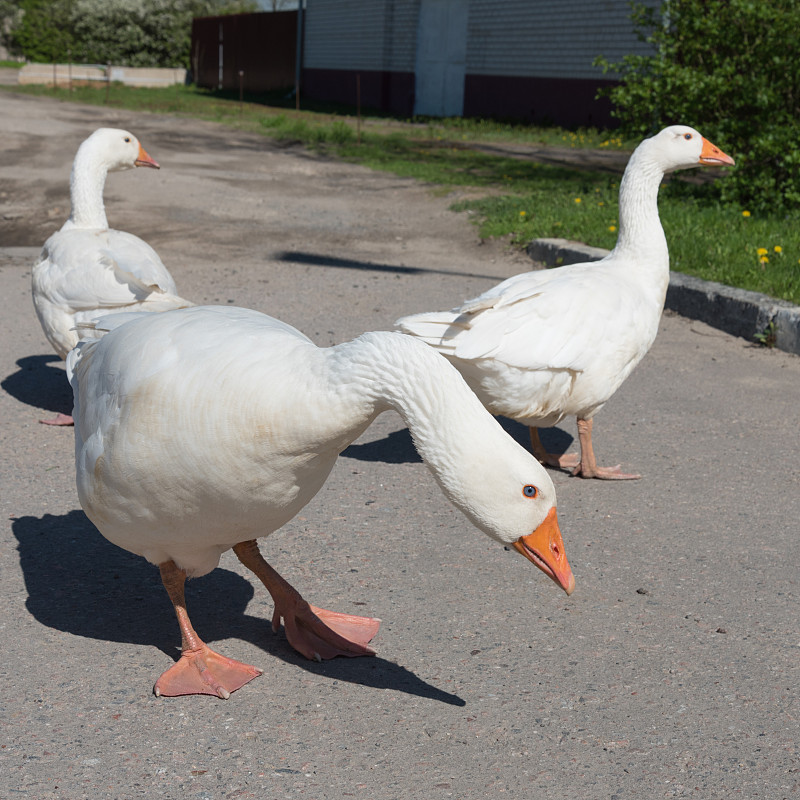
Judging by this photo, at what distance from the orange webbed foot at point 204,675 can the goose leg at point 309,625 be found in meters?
0.20

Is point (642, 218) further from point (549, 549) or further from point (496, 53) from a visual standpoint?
point (496, 53)

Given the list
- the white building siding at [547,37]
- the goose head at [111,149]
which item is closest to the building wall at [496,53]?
the white building siding at [547,37]

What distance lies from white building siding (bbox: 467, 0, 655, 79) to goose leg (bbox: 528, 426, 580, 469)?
17.3m

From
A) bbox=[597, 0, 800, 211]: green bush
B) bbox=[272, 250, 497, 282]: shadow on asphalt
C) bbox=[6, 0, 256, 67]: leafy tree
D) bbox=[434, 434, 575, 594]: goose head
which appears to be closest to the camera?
bbox=[434, 434, 575, 594]: goose head

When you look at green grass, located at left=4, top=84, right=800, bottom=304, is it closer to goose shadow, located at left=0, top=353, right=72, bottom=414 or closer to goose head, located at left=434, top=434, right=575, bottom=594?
goose shadow, located at left=0, top=353, right=72, bottom=414

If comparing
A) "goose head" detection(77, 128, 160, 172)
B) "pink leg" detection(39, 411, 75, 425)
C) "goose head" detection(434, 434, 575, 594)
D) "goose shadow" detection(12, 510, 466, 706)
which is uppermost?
"goose head" detection(77, 128, 160, 172)

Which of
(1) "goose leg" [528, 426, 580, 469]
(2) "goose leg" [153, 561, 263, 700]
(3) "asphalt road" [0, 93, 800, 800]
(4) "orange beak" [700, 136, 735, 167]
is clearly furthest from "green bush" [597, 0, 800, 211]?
(2) "goose leg" [153, 561, 263, 700]

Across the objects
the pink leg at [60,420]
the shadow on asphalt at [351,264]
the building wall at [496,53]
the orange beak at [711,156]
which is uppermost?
the building wall at [496,53]

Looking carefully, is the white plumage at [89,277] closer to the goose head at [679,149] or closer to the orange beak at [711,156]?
the goose head at [679,149]

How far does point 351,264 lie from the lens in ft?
30.5

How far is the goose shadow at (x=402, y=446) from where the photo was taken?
4922mm

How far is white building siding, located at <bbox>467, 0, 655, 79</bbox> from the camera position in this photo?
21625 millimetres

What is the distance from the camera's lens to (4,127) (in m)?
18.9

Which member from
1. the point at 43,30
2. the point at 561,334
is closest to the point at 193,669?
the point at 561,334
